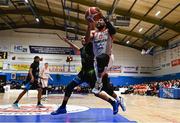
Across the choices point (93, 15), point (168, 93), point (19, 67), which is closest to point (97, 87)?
point (93, 15)

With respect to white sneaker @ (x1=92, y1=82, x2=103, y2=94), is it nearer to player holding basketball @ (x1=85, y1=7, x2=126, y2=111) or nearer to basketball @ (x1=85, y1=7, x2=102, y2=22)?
player holding basketball @ (x1=85, y1=7, x2=126, y2=111)

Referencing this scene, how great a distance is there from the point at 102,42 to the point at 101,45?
0.17 ft

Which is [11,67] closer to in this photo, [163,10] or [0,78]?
[0,78]

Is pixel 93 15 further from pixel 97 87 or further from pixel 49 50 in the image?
pixel 49 50

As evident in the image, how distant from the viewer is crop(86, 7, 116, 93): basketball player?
4.82 metres

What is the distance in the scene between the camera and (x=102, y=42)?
4.88m

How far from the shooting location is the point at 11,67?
31.5 m

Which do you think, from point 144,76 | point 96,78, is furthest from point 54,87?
point 96,78

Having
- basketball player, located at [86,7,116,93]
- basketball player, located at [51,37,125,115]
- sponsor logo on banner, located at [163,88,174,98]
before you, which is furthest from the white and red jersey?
sponsor logo on banner, located at [163,88,174,98]

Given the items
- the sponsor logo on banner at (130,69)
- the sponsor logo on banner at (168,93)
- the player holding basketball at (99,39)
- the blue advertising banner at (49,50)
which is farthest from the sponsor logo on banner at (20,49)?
the player holding basketball at (99,39)

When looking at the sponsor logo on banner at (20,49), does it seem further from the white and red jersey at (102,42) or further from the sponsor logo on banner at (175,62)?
the white and red jersey at (102,42)

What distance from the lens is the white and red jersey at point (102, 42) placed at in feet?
16.0

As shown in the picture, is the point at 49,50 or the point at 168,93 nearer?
the point at 168,93

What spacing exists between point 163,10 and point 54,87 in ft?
44.2
